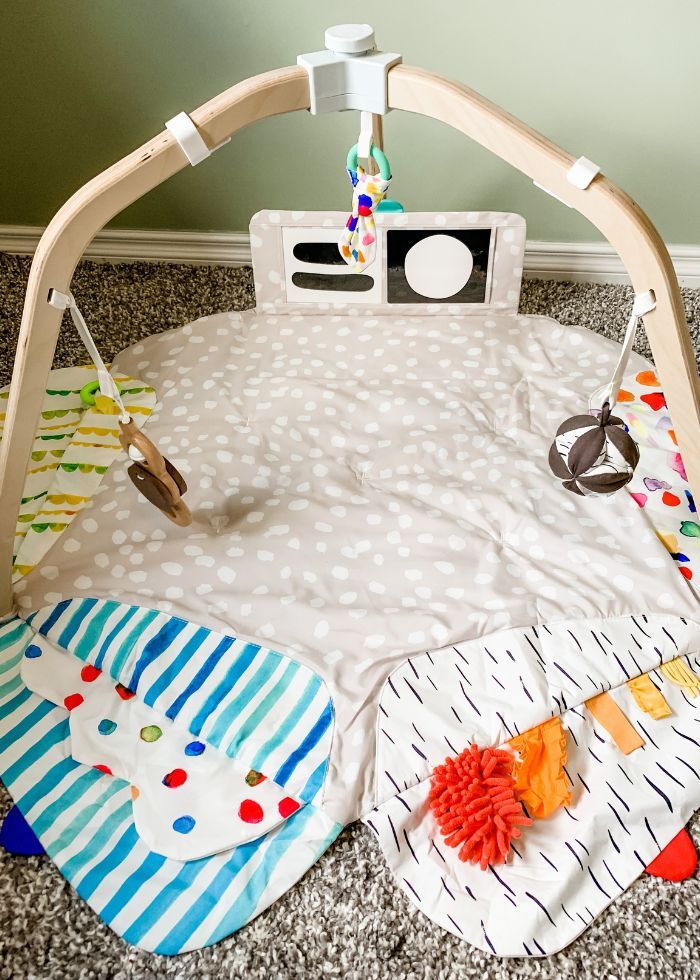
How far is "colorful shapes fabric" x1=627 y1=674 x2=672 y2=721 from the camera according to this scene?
3.08ft

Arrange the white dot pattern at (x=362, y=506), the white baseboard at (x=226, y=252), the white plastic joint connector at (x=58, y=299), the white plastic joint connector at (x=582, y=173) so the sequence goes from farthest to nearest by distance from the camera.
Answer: the white baseboard at (x=226, y=252), the white dot pattern at (x=362, y=506), the white plastic joint connector at (x=58, y=299), the white plastic joint connector at (x=582, y=173)

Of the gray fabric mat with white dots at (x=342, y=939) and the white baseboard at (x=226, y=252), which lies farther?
the white baseboard at (x=226, y=252)

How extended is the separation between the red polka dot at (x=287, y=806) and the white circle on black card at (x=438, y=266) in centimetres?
90

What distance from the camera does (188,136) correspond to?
801 millimetres

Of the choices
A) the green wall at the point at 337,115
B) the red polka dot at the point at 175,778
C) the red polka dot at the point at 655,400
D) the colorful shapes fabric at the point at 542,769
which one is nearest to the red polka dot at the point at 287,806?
the red polka dot at the point at 175,778

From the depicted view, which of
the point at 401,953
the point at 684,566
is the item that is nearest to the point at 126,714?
the point at 401,953

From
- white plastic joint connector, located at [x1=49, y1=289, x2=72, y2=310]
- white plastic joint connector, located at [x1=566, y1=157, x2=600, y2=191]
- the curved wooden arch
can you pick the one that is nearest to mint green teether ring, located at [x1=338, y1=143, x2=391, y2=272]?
the curved wooden arch

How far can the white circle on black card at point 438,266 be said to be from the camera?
1.37 m

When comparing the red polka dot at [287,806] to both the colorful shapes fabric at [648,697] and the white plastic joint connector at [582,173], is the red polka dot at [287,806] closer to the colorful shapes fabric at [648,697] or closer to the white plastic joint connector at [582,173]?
the colorful shapes fabric at [648,697]

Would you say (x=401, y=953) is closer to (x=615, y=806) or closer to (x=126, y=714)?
(x=615, y=806)

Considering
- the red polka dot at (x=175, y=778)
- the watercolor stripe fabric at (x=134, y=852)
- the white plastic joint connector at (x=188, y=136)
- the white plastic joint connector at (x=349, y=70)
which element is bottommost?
the watercolor stripe fabric at (x=134, y=852)

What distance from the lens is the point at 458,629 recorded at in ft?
3.27

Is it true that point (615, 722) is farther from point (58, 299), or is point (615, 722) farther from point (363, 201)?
point (58, 299)

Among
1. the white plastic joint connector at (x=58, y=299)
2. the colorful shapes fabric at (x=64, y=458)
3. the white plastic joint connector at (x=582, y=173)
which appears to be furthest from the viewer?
the colorful shapes fabric at (x=64, y=458)
